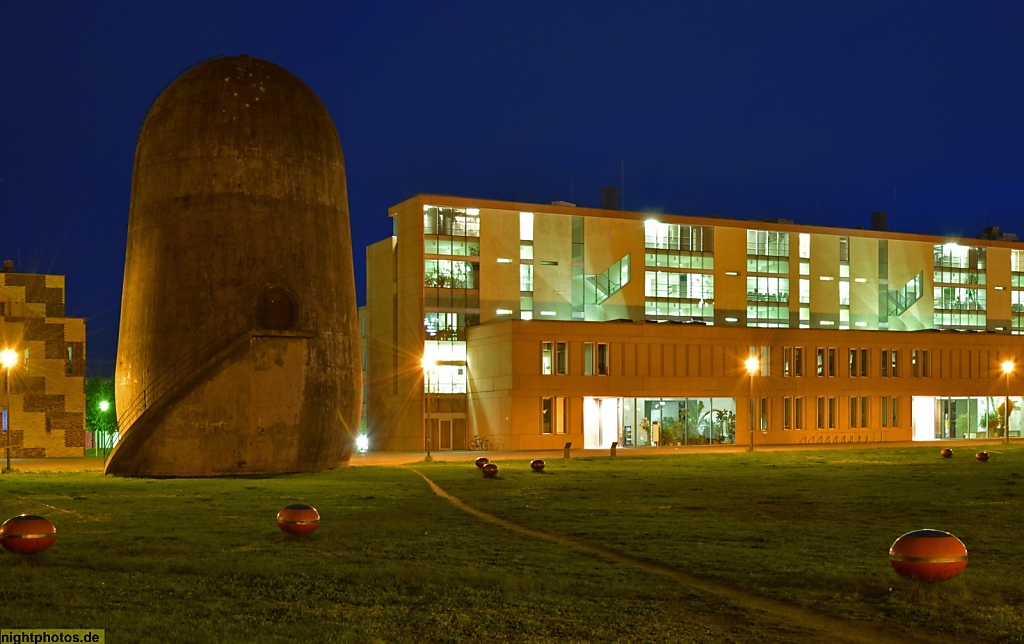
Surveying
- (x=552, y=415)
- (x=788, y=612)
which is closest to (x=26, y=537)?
(x=788, y=612)

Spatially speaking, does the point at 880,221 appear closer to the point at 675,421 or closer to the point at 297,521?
the point at 675,421

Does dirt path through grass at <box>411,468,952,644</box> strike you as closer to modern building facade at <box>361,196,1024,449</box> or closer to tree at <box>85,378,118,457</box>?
modern building facade at <box>361,196,1024,449</box>

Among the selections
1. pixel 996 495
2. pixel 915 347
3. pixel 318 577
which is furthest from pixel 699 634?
pixel 915 347

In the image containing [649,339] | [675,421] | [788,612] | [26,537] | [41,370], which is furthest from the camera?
[675,421]

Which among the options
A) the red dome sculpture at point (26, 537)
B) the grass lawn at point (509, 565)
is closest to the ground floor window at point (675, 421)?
the grass lawn at point (509, 565)

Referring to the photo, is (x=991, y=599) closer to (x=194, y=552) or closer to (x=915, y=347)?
(x=194, y=552)

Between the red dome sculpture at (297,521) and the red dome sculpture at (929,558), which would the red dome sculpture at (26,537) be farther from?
the red dome sculpture at (929,558)

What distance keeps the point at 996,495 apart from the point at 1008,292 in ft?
271

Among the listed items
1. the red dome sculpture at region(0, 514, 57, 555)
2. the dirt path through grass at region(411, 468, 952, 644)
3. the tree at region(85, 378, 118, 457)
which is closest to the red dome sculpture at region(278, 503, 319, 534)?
the red dome sculpture at region(0, 514, 57, 555)

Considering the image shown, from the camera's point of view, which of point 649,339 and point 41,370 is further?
point 649,339

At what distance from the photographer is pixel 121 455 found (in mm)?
46875

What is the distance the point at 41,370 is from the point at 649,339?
132 ft

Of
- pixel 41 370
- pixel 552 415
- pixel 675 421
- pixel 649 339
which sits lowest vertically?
pixel 675 421

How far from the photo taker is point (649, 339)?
82.6 meters
